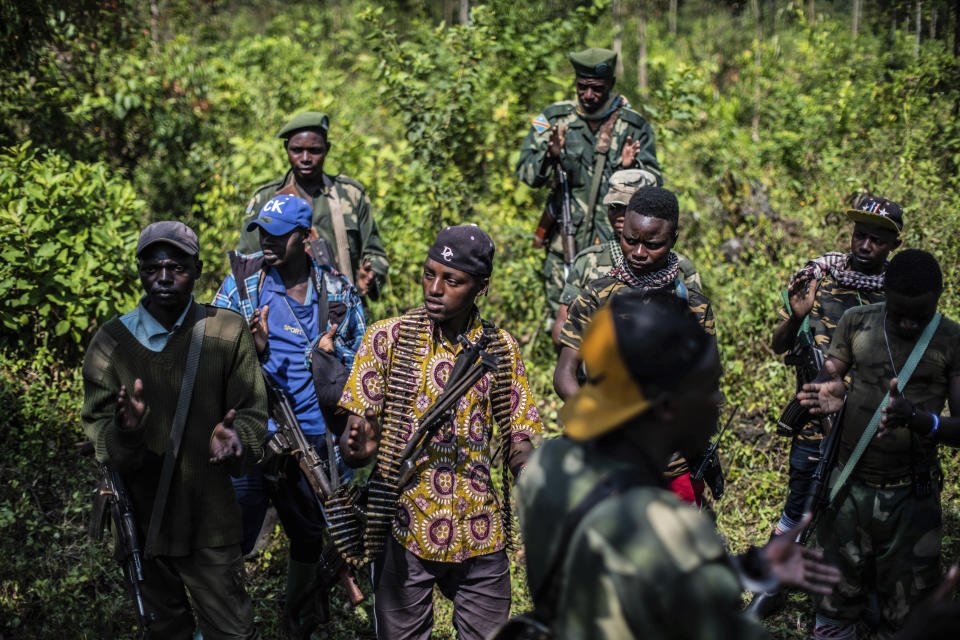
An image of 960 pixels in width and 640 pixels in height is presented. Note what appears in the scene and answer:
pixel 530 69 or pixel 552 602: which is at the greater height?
pixel 530 69

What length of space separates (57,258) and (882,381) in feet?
18.8

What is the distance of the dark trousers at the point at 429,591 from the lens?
3.29 m

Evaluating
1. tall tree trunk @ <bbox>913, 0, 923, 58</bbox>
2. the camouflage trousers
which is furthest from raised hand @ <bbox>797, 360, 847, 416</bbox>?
tall tree trunk @ <bbox>913, 0, 923, 58</bbox>

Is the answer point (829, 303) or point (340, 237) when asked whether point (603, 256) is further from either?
point (340, 237)

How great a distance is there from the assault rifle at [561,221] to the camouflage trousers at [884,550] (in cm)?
292

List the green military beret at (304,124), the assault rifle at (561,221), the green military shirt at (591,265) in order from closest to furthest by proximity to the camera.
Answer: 1. the green military shirt at (591,265)
2. the green military beret at (304,124)
3. the assault rifle at (561,221)

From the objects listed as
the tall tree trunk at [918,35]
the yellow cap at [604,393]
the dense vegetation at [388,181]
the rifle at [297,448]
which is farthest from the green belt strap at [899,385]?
the tall tree trunk at [918,35]

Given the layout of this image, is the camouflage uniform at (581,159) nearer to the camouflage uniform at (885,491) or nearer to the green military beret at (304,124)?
the green military beret at (304,124)

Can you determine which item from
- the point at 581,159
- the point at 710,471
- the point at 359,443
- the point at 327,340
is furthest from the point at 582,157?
the point at 359,443

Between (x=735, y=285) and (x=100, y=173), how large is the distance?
18.4 ft

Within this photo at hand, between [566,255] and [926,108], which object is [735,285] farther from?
[926,108]

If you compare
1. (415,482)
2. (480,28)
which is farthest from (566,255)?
(415,482)

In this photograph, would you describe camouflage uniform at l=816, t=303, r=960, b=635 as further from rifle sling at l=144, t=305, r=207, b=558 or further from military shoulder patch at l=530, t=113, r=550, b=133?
military shoulder patch at l=530, t=113, r=550, b=133

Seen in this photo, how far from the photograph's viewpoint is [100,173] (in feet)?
22.5
